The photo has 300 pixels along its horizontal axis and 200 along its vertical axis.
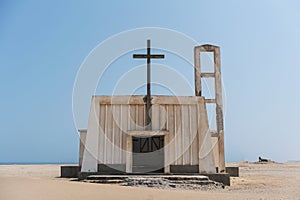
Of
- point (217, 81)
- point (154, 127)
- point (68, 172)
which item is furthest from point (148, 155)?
point (217, 81)

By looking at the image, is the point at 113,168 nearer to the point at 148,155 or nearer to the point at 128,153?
the point at 128,153

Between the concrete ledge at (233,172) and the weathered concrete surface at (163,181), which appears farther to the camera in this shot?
the concrete ledge at (233,172)

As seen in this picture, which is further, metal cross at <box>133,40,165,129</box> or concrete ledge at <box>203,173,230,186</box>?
metal cross at <box>133,40,165,129</box>

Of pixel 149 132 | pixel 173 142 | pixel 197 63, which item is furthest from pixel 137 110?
pixel 197 63

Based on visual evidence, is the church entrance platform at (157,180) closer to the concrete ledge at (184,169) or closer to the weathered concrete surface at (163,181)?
the weathered concrete surface at (163,181)

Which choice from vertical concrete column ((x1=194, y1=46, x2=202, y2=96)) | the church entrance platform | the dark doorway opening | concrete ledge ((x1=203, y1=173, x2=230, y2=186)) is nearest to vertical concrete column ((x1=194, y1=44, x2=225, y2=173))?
vertical concrete column ((x1=194, y1=46, x2=202, y2=96))

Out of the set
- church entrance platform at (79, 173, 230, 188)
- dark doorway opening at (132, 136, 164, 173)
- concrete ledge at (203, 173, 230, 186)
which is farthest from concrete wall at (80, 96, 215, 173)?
church entrance platform at (79, 173, 230, 188)

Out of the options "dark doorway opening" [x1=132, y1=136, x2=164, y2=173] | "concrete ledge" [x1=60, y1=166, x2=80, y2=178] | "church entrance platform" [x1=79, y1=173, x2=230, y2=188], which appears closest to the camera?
"church entrance platform" [x1=79, y1=173, x2=230, y2=188]

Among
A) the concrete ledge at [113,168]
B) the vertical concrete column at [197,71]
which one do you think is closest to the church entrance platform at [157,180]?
the concrete ledge at [113,168]

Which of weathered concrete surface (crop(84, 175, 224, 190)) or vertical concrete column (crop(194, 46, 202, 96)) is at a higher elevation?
vertical concrete column (crop(194, 46, 202, 96))

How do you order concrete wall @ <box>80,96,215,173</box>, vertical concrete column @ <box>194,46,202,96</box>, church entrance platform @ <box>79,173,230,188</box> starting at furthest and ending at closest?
1. vertical concrete column @ <box>194,46,202,96</box>
2. concrete wall @ <box>80,96,215,173</box>
3. church entrance platform @ <box>79,173,230,188</box>

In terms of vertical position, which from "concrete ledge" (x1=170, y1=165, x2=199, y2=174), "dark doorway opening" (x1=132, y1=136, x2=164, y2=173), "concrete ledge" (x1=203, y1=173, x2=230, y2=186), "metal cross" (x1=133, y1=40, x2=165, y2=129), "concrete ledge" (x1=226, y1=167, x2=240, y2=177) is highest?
"metal cross" (x1=133, y1=40, x2=165, y2=129)

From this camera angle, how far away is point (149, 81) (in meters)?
16.6

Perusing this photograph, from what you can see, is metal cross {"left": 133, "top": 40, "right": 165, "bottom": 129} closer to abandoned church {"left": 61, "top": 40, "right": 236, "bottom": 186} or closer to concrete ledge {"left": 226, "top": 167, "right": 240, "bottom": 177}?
abandoned church {"left": 61, "top": 40, "right": 236, "bottom": 186}
